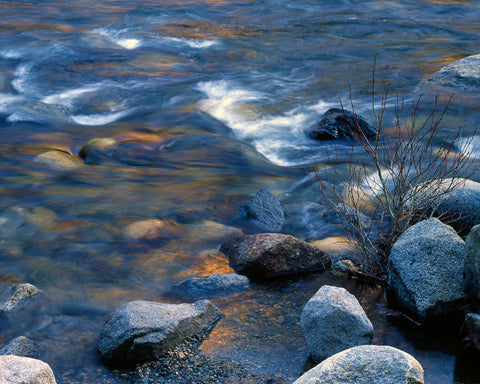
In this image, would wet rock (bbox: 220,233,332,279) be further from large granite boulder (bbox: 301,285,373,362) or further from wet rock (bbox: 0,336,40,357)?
wet rock (bbox: 0,336,40,357)

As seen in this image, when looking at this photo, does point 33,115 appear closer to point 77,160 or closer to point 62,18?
point 77,160

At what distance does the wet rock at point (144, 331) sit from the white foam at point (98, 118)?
7591 millimetres

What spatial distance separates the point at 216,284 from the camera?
248 inches

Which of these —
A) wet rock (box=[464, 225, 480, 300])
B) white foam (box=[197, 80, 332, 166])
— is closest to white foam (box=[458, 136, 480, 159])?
white foam (box=[197, 80, 332, 166])

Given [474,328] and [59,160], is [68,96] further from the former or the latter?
[474,328]

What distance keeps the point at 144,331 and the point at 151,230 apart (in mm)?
2818

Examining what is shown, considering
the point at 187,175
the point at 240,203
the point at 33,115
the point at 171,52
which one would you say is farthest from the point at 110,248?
the point at 171,52

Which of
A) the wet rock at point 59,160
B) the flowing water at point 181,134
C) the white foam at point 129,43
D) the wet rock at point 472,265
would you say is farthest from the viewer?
the white foam at point 129,43

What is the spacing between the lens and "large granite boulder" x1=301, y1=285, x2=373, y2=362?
497 centimetres

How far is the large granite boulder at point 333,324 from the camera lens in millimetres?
4973

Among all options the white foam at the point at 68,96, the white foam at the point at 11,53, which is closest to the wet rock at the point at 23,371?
the white foam at the point at 68,96

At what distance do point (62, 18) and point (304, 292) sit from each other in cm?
1633

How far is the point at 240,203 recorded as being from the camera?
8.66 m

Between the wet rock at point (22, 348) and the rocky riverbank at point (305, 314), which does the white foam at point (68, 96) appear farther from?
the wet rock at point (22, 348)
